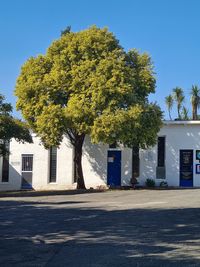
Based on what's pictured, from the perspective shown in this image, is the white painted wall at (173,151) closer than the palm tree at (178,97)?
Yes

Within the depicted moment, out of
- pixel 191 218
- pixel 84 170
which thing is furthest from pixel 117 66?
pixel 191 218

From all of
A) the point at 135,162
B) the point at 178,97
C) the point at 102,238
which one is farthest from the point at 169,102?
the point at 102,238

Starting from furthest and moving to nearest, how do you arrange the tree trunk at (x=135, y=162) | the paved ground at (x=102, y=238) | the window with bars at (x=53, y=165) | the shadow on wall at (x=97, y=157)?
the window with bars at (x=53, y=165)
the shadow on wall at (x=97, y=157)
the tree trunk at (x=135, y=162)
the paved ground at (x=102, y=238)

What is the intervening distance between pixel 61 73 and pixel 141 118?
17.4ft

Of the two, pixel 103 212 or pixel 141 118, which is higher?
pixel 141 118

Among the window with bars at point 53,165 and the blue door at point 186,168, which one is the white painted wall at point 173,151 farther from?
the window with bars at point 53,165

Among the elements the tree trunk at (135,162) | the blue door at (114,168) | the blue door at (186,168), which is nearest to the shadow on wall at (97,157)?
the blue door at (114,168)

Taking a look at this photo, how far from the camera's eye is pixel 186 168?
1268 inches

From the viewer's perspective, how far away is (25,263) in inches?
313

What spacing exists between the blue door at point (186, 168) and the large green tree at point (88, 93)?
174 inches

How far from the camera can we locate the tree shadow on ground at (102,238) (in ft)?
26.9

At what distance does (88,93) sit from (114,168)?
7382 mm

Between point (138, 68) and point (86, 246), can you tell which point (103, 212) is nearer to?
point (86, 246)

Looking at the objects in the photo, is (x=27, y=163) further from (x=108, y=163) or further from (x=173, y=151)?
(x=173, y=151)
